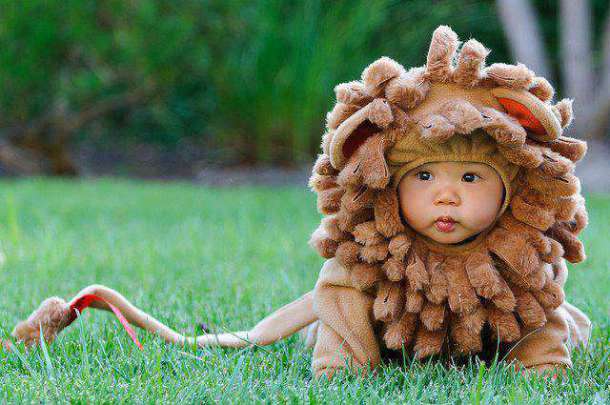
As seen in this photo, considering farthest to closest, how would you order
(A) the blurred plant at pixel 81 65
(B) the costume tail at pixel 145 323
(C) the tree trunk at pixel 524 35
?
(C) the tree trunk at pixel 524 35
(A) the blurred plant at pixel 81 65
(B) the costume tail at pixel 145 323

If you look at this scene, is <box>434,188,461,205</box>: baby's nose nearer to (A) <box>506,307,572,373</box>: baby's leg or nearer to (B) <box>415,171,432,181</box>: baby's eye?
(B) <box>415,171,432,181</box>: baby's eye

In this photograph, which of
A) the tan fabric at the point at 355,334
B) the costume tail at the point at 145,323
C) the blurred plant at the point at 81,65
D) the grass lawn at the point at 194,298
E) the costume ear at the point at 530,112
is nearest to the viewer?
the grass lawn at the point at 194,298

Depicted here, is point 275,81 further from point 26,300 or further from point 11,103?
point 26,300

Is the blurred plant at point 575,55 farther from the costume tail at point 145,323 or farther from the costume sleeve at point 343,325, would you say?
the costume sleeve at point 343,325

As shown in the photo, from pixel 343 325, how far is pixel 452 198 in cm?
41

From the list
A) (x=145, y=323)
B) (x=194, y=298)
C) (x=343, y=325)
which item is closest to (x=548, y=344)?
(x=343, y=325)

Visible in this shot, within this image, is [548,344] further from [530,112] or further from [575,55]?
[575,55]

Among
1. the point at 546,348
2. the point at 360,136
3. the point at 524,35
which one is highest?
the point at 524,35

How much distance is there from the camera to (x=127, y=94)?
804cm

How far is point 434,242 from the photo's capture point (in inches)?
81.4

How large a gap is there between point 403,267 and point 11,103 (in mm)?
6568

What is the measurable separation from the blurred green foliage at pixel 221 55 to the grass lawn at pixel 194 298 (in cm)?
167

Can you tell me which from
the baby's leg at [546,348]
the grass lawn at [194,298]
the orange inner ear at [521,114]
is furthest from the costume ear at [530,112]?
the grass lawn at [194,298]

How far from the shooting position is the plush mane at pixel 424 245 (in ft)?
6.43
